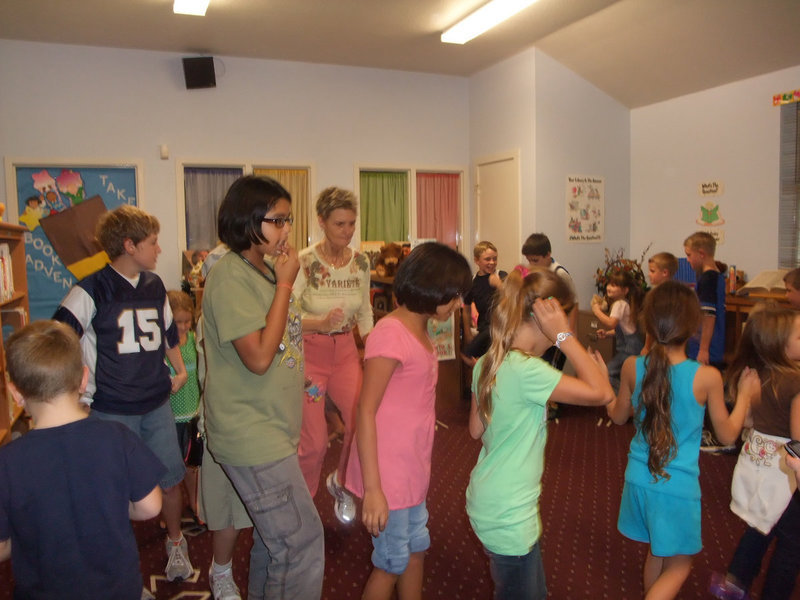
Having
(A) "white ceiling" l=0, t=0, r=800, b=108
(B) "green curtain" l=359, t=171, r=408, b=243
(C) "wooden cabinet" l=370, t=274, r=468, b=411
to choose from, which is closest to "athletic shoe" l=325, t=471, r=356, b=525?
(C) "wooden cabinet" l=370, t=274, r=468, b=411

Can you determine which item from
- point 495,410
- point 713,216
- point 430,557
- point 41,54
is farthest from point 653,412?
point 41,54

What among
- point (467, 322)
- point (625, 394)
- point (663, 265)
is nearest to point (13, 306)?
point (467, 322)

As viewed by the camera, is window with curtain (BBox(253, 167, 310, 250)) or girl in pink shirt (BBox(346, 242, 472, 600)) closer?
girl in pink shirt (BBox(346, 242, 472, 600))

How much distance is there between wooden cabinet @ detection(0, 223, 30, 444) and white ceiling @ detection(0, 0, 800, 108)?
7.50 ft

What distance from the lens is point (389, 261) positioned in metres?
4.99

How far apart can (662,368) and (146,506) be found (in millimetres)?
1478

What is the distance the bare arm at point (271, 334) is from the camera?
1.56 metres

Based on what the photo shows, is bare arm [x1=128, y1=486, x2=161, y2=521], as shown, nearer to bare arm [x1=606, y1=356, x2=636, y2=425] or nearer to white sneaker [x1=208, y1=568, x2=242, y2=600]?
white sneaker [x1=208, y1=568, x2=242, y2=600]

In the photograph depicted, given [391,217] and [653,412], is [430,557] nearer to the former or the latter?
[653,412]

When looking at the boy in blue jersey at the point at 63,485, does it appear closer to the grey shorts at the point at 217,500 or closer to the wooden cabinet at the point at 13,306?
the grey shorts at the point at 217,500

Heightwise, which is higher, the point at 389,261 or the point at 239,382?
the point at 389,261

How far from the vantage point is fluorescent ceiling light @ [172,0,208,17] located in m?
4.32

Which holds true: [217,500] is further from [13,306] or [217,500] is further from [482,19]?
[482,19]

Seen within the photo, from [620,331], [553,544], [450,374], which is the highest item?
[620,331]
